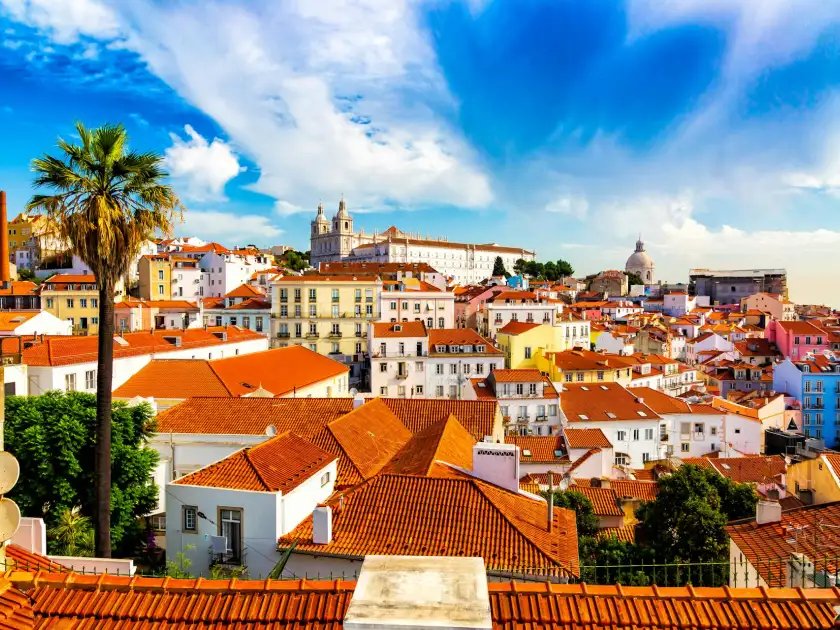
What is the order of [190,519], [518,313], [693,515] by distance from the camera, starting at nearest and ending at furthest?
1. [190,519]
2. [693,515]
3. [518,313]

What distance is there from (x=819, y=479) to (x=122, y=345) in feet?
89.6

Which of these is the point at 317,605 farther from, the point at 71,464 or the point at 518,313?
the point at 518,313

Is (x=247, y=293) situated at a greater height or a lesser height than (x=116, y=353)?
greater

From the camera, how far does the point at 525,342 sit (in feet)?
161

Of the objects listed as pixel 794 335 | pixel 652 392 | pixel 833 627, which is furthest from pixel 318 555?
pixel 794 335

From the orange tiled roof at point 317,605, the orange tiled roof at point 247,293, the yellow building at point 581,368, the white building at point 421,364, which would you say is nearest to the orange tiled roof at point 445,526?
the orange tiled roof at point 317,605

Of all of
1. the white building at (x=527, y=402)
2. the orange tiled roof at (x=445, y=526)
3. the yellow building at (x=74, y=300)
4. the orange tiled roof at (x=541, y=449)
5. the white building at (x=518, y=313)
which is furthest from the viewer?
the white building at (x=518, y=313)

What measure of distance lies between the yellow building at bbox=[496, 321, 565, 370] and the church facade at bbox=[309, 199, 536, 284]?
77.4m

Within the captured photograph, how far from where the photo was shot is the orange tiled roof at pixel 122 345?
2086 centimetres

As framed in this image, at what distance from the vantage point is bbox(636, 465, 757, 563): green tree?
14.5 m

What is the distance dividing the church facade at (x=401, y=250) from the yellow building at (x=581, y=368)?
3223 inches

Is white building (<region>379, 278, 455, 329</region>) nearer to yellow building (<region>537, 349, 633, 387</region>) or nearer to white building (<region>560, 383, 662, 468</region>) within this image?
yellow building (<region>537, 349, 633, 387</region>)

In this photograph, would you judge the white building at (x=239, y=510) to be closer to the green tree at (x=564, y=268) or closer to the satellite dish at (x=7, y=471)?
the satellite dish at (x=7, y=471)

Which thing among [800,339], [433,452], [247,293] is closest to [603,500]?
[433,452]
